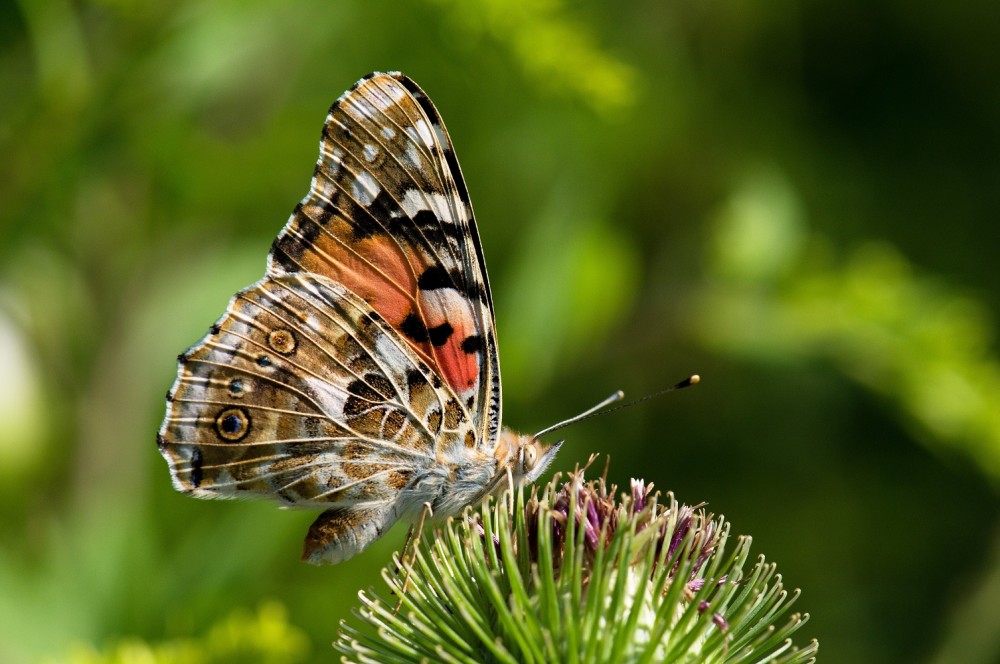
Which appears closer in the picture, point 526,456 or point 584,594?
point 584,594

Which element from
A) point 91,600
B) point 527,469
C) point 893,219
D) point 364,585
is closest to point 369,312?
point 527,469

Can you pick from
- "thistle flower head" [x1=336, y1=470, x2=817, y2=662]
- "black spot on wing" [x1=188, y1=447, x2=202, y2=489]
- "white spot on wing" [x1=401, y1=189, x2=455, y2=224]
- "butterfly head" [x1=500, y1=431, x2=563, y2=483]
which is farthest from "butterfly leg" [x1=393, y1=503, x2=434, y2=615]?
"white spot on wing" [x1=401, y1=189, x2=455, y2=224]

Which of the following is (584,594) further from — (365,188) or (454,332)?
(365,188)

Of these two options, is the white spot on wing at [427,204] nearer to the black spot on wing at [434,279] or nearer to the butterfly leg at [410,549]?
the black spot on wing at [434,279]

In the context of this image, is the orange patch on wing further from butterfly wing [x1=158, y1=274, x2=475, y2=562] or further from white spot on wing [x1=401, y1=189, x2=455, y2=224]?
white spot on wing [x1=401, y1=189, x2=455, y2=224]

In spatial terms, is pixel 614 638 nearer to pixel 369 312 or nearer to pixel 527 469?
pixel 527 469

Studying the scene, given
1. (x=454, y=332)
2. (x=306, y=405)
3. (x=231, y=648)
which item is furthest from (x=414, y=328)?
(x=231, y=648)
